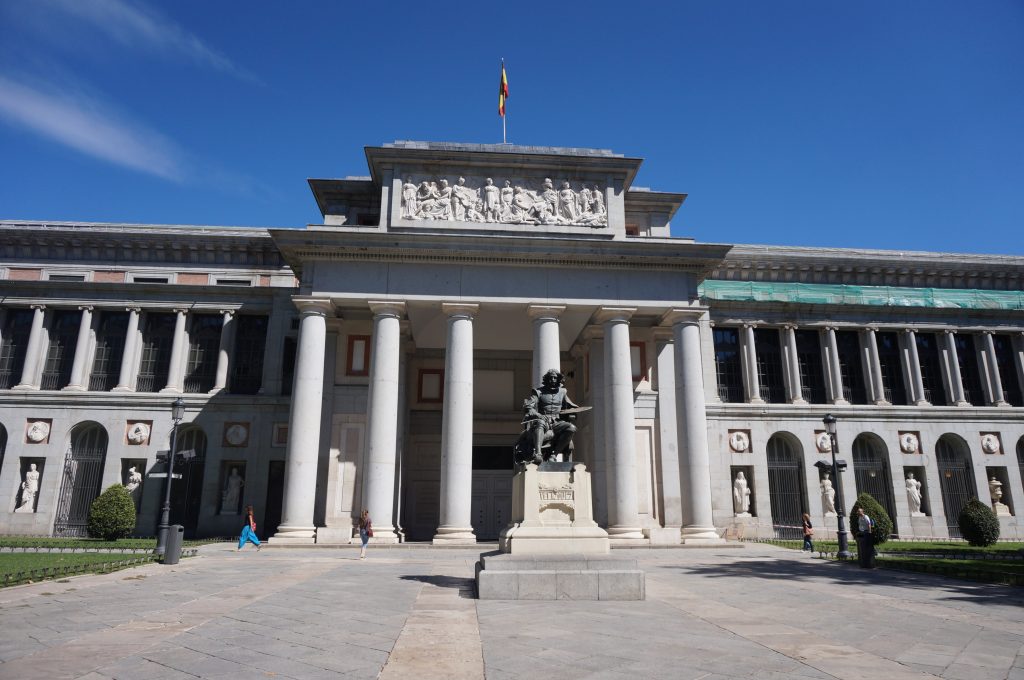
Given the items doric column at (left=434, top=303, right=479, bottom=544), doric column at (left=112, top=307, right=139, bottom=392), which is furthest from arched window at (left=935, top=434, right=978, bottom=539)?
doric column at (left=112, top=307, right=139, bottom=392)

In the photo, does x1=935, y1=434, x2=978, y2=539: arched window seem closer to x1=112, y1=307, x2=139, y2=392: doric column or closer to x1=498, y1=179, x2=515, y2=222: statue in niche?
x1=498, y1=179, x2=515, y2=222: statue in niche

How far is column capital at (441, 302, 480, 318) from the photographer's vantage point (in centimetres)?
2792

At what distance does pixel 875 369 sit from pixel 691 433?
18884mm

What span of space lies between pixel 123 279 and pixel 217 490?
1368 centimetres

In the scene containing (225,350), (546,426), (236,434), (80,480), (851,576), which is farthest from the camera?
(225,350)

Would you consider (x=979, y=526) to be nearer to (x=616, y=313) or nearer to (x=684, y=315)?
(x=684, y=315)

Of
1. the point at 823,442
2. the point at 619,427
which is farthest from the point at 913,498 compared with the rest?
the point at 619,427

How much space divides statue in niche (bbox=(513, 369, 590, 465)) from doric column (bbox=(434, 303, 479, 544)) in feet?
42.8

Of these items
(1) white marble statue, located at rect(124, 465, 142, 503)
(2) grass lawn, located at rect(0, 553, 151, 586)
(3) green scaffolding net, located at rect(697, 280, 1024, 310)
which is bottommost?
(2) grass lawn, located at rect(0, 553, 151, 586)

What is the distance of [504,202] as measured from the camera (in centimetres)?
2950

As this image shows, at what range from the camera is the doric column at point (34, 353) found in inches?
1406

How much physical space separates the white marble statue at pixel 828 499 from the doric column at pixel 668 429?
12945 millimetres

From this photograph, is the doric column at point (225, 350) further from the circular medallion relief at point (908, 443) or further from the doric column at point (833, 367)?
the circular medallion relief at point (908, 443)

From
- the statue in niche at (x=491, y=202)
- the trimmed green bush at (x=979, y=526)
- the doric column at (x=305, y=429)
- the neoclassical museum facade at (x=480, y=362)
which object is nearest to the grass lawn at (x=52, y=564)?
the doric column at (x=305, y=429)
